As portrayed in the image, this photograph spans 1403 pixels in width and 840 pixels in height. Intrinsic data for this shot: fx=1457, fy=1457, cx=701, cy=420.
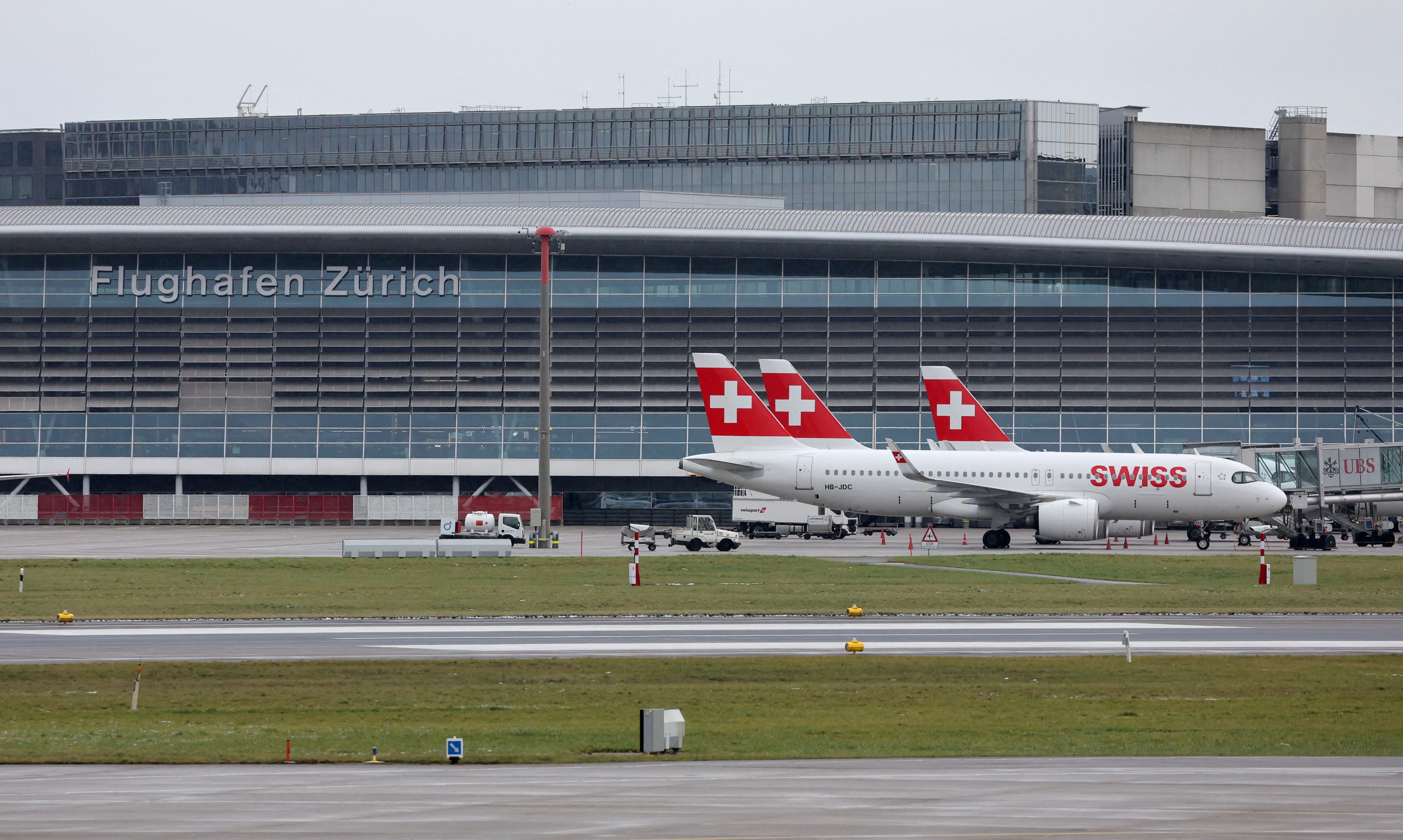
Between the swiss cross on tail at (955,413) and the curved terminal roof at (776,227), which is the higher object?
the curved terminal roof at (776,227)

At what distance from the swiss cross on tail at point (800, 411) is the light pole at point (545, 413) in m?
10.9

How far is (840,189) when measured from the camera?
12712 cm

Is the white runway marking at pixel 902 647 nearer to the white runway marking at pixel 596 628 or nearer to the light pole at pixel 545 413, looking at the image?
the white runway marking at pixel 596 628

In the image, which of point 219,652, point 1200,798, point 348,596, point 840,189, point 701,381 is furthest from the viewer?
point 840,189

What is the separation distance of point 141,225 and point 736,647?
2818 inches

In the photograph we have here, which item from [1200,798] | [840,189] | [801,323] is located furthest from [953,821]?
[840,189]

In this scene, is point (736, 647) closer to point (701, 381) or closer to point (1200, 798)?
point (1200, 798)

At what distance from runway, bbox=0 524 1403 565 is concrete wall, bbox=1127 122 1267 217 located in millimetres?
51471

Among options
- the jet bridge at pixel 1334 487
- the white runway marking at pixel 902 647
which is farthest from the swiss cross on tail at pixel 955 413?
the white runway marking at pixel 902 647

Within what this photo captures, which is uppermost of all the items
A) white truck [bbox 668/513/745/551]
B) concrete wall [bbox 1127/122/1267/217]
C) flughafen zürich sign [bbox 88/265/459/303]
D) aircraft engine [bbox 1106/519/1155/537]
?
concrete wall [bbox 1127/122/1267/217]

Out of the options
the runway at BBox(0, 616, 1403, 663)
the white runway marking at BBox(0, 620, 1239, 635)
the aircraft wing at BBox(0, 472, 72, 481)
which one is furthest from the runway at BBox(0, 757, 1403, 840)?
the aircraft wing at BBox(0, 472, 72, 481)

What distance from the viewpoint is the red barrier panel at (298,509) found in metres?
87.8

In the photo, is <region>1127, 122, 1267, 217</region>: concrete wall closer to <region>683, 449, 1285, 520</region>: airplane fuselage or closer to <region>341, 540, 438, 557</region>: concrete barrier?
<region>683, 449, 1285, 520</region>: airplane fuselage

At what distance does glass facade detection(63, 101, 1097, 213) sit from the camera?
126438 mm
